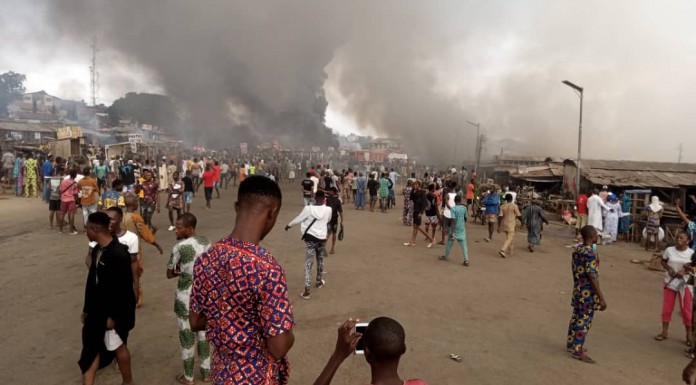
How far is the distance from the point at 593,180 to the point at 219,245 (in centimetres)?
1761

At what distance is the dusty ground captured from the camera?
422 centimetres

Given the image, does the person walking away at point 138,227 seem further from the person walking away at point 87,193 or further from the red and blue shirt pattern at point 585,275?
the red and blue shirt pattern at point 585,275

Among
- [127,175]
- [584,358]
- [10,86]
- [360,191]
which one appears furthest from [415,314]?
[10,86]

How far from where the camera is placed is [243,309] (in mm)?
1758

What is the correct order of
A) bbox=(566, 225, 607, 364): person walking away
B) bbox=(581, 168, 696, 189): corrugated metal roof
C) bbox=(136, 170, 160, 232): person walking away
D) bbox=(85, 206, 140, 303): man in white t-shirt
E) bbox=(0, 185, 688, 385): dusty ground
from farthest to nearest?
bbox=(581, 168, 696, 189): corrugated metal roof, bbox=(136, 170, 160, 232): person walking away, bbox=(566, 225, 607, 364): person walking away, bbox=(0, 185, 688, 385): dusty ground, bbox=(85, 206, 140, 303): man in white t-shirt

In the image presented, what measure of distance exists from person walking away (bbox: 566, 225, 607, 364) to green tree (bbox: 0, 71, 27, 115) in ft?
243

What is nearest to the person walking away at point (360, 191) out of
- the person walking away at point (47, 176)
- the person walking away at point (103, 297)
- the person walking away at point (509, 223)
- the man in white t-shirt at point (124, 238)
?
the person walking away at point (509, 223)

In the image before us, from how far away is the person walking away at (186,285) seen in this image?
3.66 meters

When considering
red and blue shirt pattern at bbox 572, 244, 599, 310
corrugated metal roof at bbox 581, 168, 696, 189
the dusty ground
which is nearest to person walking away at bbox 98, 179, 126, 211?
the dusty ground

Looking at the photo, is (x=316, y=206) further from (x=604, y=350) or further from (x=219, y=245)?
(x=219, y=245)

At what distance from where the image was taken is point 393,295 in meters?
6.54

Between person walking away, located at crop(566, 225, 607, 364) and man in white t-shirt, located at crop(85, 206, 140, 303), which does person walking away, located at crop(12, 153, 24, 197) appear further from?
person walking away, located at crop(566, 225, 607, 364)

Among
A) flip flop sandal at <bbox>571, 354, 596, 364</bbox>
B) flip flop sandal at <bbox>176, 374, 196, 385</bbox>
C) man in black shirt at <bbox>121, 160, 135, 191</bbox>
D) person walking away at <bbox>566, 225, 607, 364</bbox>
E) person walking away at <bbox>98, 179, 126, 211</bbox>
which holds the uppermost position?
man in black shirt at <bbox>121, 160, 135, 191</bbox>

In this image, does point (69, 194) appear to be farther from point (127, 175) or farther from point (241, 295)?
point (241, 295)
